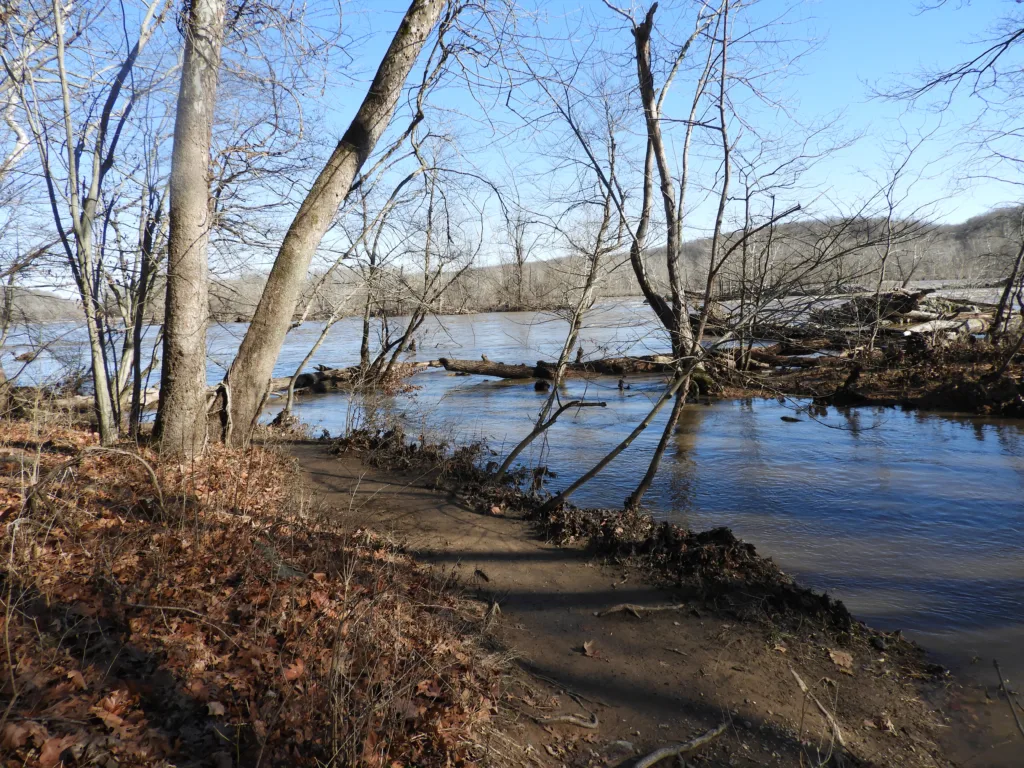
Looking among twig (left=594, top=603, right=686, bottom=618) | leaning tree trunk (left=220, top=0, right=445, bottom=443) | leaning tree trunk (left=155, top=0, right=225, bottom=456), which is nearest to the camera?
twig (left=594, top=603, right=686, bottom=618)

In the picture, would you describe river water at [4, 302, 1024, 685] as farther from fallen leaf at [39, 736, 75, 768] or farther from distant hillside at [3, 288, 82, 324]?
fallen leaf at [39, 736, 75, 768]

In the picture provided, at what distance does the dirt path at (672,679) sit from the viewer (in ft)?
13.0

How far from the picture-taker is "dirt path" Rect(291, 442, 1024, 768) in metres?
3.95

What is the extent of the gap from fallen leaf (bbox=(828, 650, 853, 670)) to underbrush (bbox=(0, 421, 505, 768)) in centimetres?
256

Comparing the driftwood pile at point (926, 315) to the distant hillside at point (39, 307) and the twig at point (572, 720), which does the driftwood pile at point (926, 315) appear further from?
the distant hillside at point (39, 307)

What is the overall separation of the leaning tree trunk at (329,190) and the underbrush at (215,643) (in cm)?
283

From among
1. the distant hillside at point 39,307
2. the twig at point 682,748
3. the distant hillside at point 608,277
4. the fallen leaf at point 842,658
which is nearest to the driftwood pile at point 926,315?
the distant hillside at point 608,277

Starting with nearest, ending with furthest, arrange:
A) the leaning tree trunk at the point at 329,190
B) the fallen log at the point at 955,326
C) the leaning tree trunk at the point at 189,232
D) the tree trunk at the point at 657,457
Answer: the leaning tree trunk at the point at 189,232, the tree trunk at the point at 657,457, the leaning tree trunk at the point at 329,190, the fallen log at the point at 955,326

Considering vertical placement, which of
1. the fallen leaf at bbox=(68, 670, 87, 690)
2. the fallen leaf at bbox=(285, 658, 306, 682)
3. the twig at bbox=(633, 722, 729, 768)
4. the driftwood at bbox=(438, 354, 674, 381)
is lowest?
the twig at bbox=(633, 722, 729, 768)

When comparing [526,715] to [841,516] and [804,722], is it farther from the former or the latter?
[841,516]

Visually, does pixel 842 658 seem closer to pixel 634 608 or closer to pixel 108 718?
pixel 634 608

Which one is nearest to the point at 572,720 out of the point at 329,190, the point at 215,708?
the point at 215,708

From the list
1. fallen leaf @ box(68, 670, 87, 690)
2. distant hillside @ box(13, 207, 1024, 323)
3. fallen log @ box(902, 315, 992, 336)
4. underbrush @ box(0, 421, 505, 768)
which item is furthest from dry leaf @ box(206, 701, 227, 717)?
fallen log @ box(902, 315, 992, 336)

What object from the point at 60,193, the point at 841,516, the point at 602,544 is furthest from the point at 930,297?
the point at 60,193
